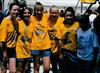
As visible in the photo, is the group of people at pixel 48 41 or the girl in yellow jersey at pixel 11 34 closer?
the girl in yellow jersey at pixel 11 34

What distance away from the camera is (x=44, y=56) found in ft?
34.1

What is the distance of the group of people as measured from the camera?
33.0 feet

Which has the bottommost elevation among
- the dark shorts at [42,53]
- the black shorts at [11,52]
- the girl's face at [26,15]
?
the dark shorts at [42,53]

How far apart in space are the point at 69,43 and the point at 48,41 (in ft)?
1.48

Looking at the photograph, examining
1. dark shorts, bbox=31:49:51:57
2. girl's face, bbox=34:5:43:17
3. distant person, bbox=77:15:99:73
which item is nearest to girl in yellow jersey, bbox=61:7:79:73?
distant person, bbox=77:15:99:73

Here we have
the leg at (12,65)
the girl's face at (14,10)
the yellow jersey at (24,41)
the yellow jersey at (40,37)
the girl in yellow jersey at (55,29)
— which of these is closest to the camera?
the girl's face at (14,10)

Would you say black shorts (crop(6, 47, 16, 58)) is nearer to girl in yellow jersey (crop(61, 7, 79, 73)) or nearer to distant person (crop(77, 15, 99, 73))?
girl in yellow jersey (crop(61, 7, 79, 73))

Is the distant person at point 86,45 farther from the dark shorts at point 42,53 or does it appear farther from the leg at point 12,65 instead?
the leg at point 12,65

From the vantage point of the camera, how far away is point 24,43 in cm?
1021

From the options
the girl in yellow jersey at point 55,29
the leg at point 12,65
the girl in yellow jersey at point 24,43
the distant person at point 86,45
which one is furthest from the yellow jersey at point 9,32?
the distant person at point 86,45

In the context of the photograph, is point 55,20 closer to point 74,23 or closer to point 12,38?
point 74,23

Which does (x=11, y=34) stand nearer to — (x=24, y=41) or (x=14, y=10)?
(x=24, y=41)

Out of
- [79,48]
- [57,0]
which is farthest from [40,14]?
[57,0]

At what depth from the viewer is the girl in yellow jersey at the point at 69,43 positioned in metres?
10.3
